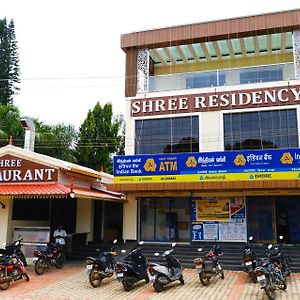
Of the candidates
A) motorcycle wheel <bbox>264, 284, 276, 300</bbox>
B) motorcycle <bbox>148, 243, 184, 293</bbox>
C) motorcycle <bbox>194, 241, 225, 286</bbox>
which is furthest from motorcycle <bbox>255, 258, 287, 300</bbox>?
motorcycle <bbox>148, 243, 184, 293</bbox>

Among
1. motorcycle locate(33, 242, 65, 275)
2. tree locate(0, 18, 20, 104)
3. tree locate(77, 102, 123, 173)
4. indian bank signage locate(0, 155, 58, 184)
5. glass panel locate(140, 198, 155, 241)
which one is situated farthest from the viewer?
tree locate(0, 18, 20, 104)

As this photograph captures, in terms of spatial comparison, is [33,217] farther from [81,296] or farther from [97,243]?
[81,296]

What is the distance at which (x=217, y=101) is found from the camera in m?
15.6

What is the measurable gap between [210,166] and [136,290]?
5807 millimetres

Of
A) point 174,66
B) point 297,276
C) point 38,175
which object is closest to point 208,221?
point 297,276

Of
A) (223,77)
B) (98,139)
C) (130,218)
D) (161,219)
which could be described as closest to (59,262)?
(130,218)

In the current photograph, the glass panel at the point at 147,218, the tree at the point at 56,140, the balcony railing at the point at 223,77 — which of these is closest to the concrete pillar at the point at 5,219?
the glass panel at the point at 147,218

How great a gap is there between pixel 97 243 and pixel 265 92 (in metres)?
8.97

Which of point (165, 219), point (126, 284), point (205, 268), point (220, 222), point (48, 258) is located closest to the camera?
point (126, 284)

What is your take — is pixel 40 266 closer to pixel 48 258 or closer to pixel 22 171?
pixel 48 258

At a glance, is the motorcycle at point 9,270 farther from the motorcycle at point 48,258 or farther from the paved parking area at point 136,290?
the motorcycle at point 48,258

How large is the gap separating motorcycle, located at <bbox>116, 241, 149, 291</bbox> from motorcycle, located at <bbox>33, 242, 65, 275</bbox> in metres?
3.35

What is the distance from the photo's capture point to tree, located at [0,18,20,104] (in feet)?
112

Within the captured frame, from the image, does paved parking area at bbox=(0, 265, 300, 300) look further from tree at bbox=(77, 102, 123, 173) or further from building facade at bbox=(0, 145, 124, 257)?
tree at bbox=(77, 102, 123, 173)
